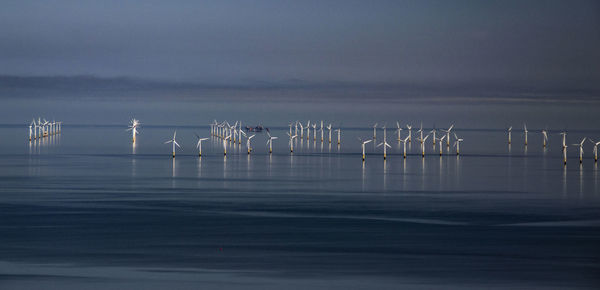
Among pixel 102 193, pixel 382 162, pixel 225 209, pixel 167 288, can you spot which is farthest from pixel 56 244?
pixel 382 162

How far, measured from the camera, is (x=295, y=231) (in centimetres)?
5206

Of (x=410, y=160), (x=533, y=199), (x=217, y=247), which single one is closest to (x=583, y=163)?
(x=410, y=160)

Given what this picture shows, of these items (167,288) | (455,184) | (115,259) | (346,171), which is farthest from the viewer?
(346,171)

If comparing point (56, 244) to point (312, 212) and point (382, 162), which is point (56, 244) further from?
point (382, 162)

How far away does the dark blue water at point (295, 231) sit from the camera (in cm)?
3700

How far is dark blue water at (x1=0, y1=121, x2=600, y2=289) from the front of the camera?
121 feet

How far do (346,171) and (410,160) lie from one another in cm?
3112

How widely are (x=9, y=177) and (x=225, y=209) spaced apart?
128 ft

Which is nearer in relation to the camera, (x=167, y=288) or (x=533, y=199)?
(x=167, y=288)

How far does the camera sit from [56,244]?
1796 inches

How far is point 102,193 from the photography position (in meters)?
76.5

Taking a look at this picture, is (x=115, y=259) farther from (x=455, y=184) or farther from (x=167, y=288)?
(x=455, y=184)

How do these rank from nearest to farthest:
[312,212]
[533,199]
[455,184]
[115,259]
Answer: [115,259]
[312,212]
[533,199]
[455,184]

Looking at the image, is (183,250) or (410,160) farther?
(410,160)
